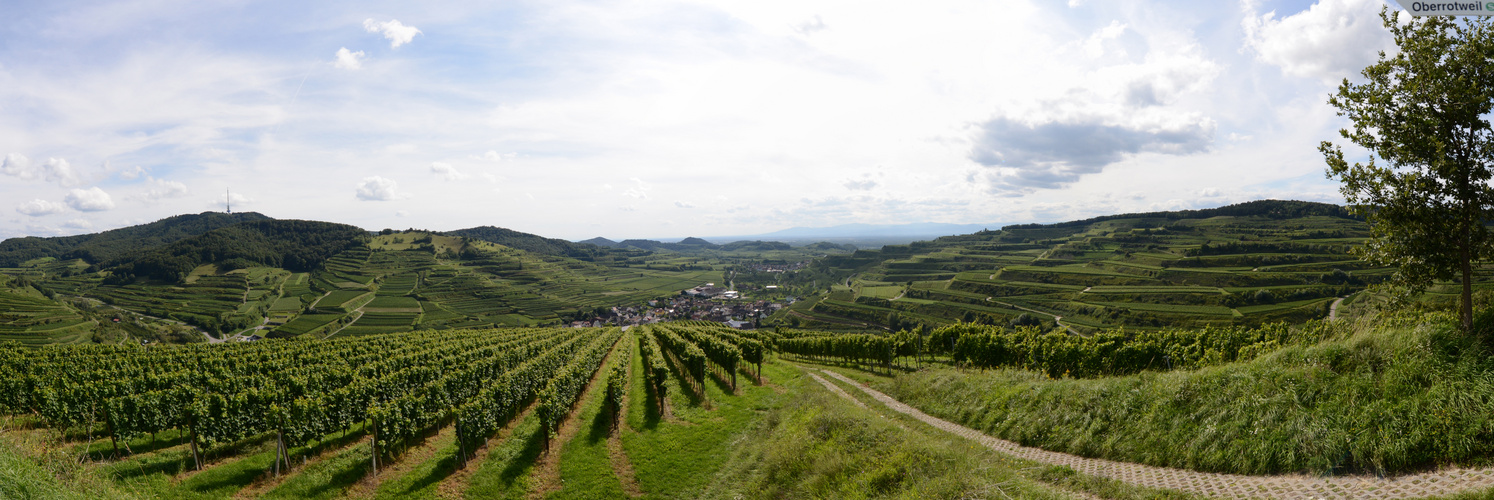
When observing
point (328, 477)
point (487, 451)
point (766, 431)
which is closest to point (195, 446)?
point (328, 477)

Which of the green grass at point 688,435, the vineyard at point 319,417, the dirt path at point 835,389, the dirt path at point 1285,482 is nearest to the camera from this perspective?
the dirt path at point 1285,482

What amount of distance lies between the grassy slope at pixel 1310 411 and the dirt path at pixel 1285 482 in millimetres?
378

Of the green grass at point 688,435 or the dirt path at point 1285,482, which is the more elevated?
the dirt path at point 1285,482

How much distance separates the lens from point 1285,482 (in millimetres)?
10281

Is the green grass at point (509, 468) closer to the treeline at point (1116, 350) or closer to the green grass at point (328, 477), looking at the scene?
the green grass at point (328, 477)

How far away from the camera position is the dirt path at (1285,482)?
845cm

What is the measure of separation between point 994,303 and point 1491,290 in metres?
135

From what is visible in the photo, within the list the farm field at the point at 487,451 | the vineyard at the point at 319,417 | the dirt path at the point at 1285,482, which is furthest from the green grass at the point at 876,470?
the vineyard at the point at 319,417

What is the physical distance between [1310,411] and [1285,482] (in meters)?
2.42

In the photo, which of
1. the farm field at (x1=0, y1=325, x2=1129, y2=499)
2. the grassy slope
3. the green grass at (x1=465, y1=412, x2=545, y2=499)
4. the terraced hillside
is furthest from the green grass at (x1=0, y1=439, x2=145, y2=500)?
the terraced hillside

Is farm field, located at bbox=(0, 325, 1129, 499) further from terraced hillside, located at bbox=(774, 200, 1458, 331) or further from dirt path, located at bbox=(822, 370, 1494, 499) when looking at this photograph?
terraced hillside, located at bbox=(774, 200, 1458, 331)

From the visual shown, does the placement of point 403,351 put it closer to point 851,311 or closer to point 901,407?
point 901,407

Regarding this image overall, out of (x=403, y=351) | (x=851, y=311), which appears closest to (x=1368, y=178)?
(x=403, y=351)

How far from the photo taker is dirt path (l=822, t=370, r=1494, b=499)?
8.45 meters
